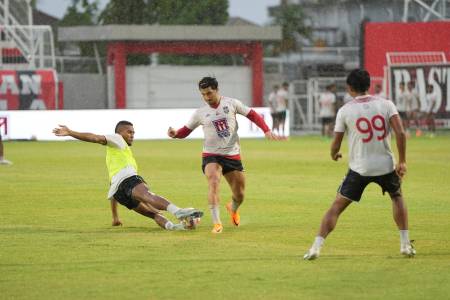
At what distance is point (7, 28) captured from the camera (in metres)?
51.1

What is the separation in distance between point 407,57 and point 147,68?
12.3 meters

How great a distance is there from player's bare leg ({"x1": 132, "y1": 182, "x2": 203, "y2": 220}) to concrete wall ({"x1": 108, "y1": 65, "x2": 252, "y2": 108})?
134 feet

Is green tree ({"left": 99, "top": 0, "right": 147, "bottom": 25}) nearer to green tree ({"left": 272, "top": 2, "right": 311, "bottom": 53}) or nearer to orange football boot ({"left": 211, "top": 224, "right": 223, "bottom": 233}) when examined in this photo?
green tree ({"left": 272, "top": 2, "right": 311, "bottom": 53})

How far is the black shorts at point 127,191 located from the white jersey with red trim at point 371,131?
3.95 m

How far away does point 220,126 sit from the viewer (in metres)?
14.9

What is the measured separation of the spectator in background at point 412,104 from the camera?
46.1 m

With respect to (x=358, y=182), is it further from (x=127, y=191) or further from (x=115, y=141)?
(x=115, y=141)

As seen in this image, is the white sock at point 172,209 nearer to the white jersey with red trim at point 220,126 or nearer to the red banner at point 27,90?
the white jersey with red trim at point 220,126

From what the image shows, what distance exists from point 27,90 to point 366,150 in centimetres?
3849

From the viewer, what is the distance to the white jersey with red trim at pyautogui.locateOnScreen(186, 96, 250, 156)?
14898 mm

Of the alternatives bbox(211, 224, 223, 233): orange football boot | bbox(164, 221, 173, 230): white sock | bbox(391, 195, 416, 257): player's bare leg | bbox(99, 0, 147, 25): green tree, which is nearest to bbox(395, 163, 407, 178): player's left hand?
bbox(391, 195, 416, 257): player's bare leg

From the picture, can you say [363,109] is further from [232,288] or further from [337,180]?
[337,180]

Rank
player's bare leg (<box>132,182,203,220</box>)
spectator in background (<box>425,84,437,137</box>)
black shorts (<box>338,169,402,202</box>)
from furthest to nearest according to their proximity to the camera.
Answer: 1. spectator in background (<box>425,84,437,137</box>)
2. player's bare leg (<box>132,182,203,220</box>)
3. black shorts (<box>338,169,402,202</box>)

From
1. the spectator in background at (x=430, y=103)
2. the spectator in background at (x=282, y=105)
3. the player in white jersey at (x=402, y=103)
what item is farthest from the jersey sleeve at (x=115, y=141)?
the spectator in background at (x=430, y=103)
